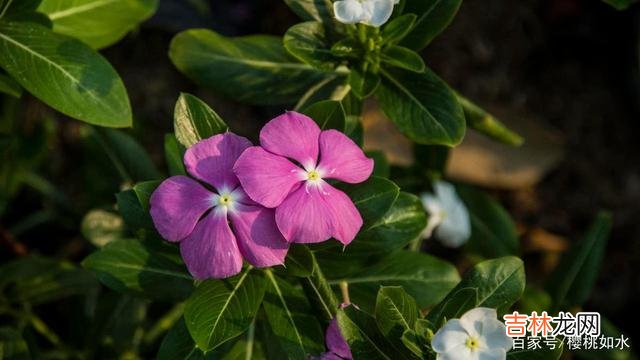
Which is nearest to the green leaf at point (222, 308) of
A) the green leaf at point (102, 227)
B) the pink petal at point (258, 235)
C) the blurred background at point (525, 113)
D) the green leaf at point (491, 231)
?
the pink petal at point (258, 235)

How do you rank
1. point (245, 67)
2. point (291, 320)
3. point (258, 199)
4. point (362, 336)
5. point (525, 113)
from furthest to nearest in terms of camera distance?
1. point (525, 113)
2. point (245, 67)
3. point (291, 320)
4. point (362, 336)
5. point (258, 199)

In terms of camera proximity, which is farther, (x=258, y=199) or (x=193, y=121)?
(x=193, y=121)

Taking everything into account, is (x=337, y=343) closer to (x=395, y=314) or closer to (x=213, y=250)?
(x=395, y=314)

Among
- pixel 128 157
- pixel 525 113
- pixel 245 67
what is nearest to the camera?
pixel 245 67

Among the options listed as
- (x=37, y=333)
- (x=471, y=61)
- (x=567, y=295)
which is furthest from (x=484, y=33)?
(x=37, y=333)

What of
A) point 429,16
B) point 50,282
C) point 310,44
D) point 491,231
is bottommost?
point 50,282

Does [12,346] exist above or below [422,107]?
below

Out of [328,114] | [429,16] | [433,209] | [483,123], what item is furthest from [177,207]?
[433,209]

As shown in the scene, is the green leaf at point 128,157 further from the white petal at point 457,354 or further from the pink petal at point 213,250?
the white petal at point 457,354
